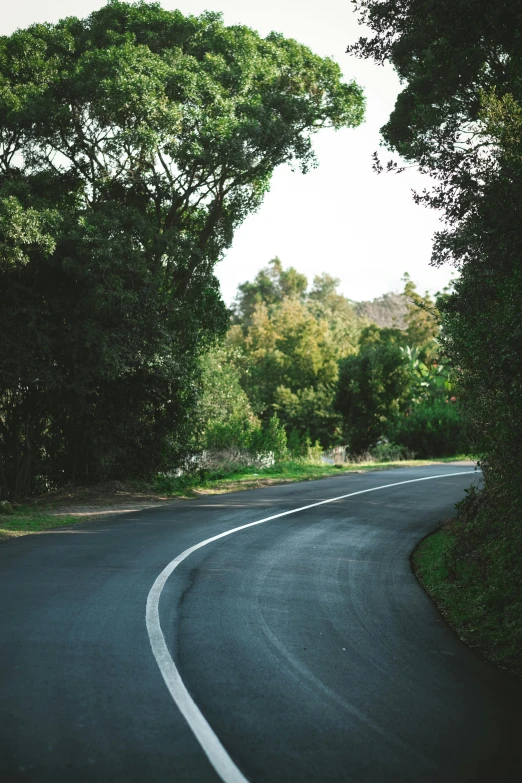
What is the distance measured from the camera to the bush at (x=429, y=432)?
4000 cm

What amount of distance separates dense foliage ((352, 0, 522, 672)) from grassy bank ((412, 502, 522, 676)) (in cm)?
3

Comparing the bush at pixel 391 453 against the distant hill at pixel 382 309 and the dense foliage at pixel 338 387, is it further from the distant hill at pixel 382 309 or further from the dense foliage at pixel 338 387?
the distant hill at pixel 382 309

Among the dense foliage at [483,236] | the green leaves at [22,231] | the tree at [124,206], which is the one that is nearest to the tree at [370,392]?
the tree at [124,206]

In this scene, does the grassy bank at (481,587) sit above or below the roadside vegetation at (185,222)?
below

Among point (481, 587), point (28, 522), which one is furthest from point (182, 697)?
point (28, 522)

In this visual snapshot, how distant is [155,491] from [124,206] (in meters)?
7.92

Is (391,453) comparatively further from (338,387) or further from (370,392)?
(338,387)

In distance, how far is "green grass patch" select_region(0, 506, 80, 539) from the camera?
566 inches

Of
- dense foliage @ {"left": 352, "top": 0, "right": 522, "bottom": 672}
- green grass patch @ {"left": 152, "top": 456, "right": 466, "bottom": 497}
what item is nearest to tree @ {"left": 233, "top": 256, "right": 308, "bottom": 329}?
green grass patch @ {"left": 152, "top": 456, "right": 466, "bottom": 497}

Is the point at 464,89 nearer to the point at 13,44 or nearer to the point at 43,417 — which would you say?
the point at 13,44

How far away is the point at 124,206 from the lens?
Answer: 20.7 metres

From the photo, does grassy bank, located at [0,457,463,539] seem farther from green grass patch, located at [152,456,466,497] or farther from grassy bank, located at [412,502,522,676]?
grassy bank, located at [412,502,522,676]

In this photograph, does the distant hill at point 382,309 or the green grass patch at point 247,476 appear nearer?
the green grass patch at point 247,476

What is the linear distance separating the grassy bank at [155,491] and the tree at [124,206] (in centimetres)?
100
